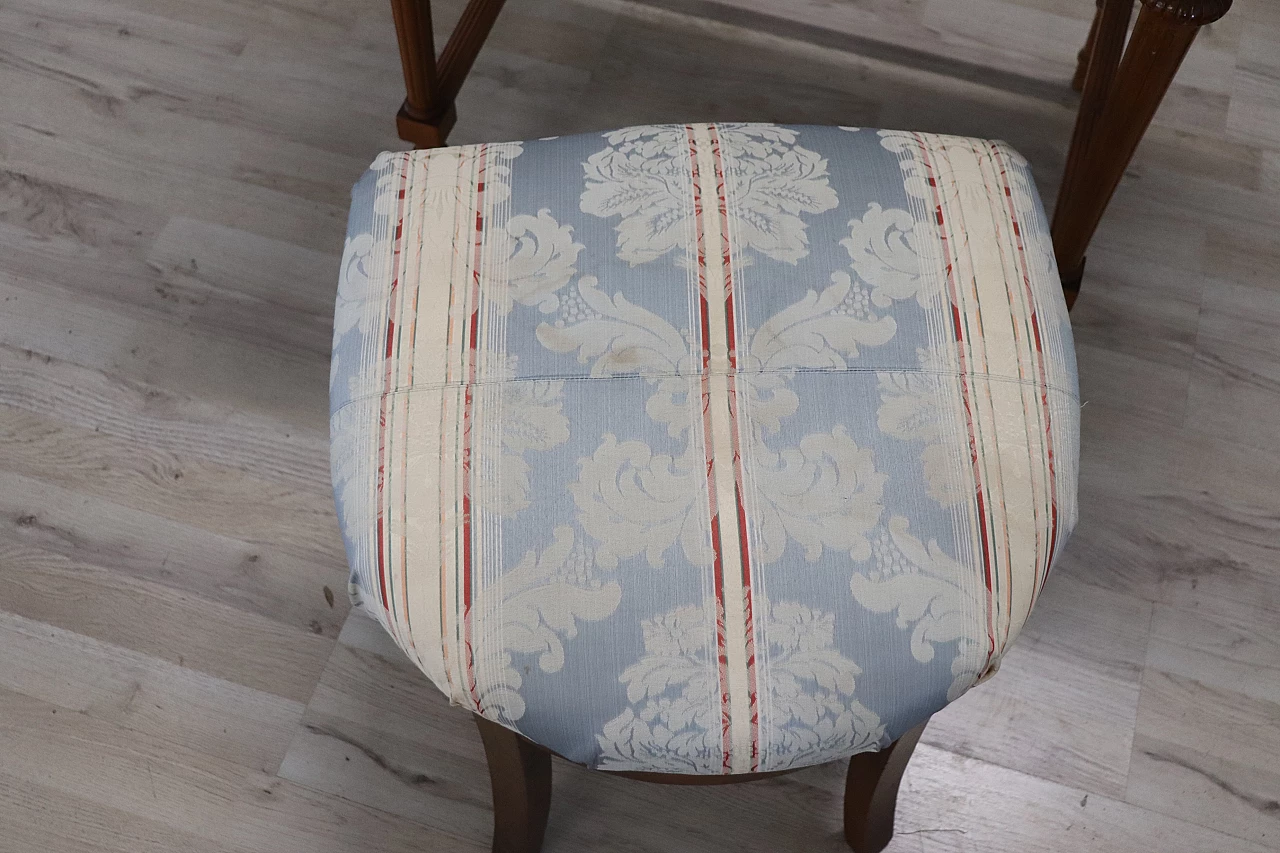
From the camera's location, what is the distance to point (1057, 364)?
60cm

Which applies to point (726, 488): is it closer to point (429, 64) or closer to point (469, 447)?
point (469, 447)

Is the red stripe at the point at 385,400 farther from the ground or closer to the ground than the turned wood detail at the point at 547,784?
farther from the ground

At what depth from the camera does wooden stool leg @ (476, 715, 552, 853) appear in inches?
25.2

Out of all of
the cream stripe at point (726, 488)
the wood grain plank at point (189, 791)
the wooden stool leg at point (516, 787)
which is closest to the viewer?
the cream stripe at point (726, 488)

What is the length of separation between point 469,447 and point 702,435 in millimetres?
118

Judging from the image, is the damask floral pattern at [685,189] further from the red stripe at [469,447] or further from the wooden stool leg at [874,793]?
the wooden stool leg at [874,793]

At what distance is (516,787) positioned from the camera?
702 mm

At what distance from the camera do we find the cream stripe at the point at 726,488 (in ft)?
1.73

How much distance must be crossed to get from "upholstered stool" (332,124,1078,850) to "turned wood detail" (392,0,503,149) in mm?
291

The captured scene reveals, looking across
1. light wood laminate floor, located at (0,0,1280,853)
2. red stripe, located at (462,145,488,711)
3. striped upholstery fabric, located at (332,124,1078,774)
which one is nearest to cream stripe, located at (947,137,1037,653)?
striped upholstery fabric, located at (332,124,1078,774)

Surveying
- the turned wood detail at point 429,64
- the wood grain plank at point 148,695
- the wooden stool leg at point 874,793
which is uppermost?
the turned wood detail at point 429,64

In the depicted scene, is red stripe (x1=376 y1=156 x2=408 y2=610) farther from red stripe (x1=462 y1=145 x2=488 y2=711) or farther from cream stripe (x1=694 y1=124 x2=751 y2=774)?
cream stripe (x1=694 y1=124 x2=751 y2=774)

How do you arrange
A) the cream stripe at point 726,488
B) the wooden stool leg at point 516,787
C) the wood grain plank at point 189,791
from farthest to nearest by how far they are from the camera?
the wood grain plank at point 189,791
the wooden stool leg at point 516,787
the cream stripe at point 726,488

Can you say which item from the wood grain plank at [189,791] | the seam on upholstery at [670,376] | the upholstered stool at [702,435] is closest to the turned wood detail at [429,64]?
the upholstered stool at [702,435]
